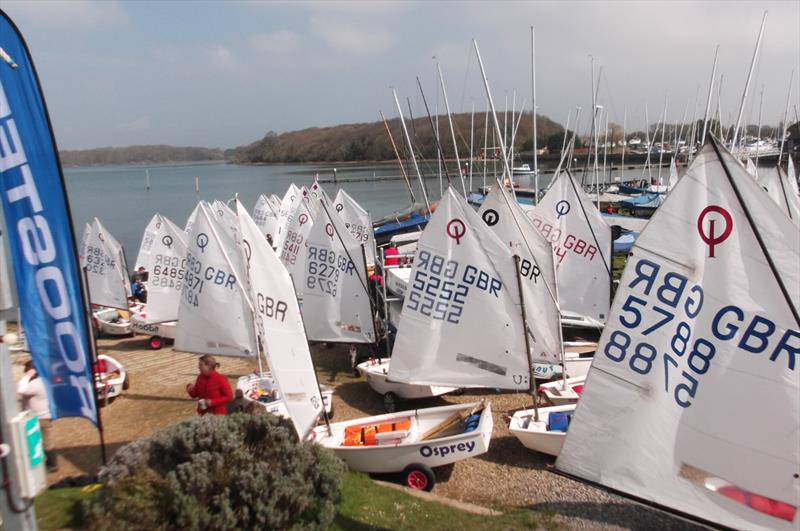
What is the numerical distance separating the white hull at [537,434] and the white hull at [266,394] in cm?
336

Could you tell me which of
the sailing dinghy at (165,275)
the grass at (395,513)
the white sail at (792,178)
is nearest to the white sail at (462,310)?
the grass at (395,513)

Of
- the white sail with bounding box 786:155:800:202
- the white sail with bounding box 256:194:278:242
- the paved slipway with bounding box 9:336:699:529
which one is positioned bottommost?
the paved slipway with bounding box 9:336:699:529

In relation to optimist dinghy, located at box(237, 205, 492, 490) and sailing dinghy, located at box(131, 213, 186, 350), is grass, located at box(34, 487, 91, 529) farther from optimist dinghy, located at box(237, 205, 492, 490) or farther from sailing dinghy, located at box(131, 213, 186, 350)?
sailing dinghy, located at box(131, 213, 186, 350)

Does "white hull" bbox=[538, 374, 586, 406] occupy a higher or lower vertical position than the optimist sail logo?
lower

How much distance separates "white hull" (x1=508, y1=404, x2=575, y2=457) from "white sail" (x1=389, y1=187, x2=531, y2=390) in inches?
26.0

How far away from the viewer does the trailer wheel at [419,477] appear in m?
8.31

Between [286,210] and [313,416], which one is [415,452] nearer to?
[313,416]

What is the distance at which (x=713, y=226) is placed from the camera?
4512mm

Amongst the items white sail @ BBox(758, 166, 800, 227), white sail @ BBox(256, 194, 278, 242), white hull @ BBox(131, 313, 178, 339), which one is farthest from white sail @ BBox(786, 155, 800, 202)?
white sail @ BBox(256, 194, 278, 242)

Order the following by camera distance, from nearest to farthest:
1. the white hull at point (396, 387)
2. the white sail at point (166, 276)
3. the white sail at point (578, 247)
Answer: the white hull at point (396, 387)
the white sail at point (578, 247)
the white sail at point (166, 276)

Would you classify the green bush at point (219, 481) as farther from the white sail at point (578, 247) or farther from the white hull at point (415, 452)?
the white sail at point (578, 247)

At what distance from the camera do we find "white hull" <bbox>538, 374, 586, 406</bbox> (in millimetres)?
10586

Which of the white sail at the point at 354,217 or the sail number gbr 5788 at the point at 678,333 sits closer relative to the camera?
the sail number gbr 5788 at the point at 678,333

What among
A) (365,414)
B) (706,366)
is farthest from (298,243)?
(706,366)
